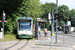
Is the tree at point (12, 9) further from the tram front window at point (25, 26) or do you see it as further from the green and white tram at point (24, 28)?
the tram front window at point (25, 26)

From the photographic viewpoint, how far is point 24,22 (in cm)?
2144

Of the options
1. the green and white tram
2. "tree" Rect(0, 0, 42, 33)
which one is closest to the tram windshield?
the green and white tram

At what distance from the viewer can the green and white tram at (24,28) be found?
20797 mm

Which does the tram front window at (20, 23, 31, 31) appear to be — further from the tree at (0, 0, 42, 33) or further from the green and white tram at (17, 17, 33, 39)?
the tree at (0, 0, 42, 33)

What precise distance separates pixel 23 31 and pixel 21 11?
643 centimetres

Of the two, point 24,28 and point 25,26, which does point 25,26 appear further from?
point 24,28

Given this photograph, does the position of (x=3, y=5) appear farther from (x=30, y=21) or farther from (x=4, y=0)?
(x=30, y=21)

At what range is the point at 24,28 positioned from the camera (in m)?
21.1

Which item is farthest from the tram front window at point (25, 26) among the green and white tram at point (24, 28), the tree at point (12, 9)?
the tree at point (12, 9)

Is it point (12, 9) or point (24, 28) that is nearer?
point (24, 28)

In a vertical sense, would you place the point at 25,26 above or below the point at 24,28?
above

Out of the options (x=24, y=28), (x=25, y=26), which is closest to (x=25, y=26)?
(x=25, y=26)

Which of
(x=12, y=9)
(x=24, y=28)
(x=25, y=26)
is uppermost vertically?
(x=12, y=9)

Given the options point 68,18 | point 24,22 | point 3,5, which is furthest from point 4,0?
point 68,18
